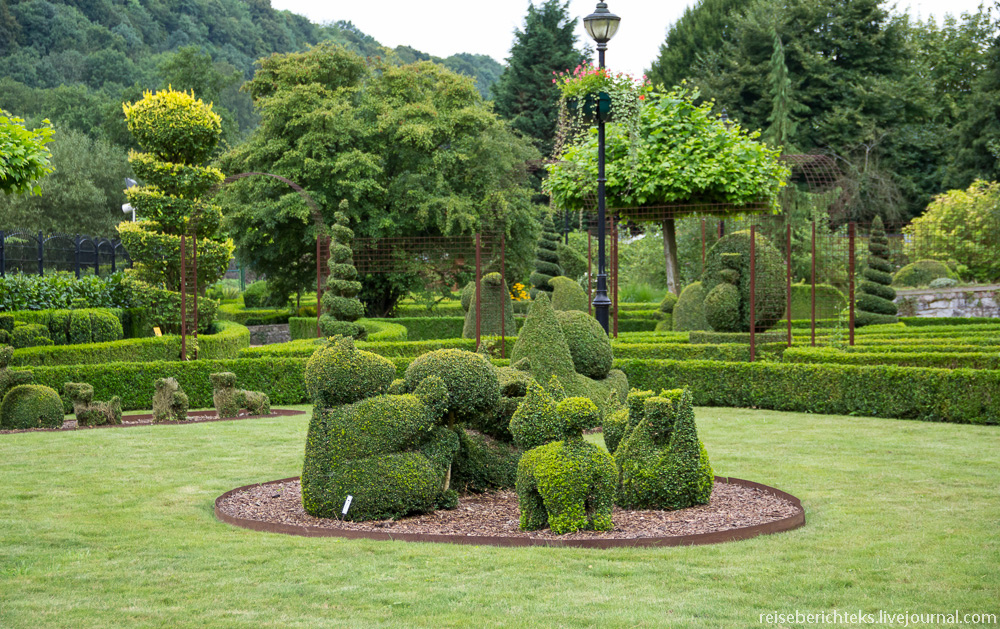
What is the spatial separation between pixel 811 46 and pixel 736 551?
130 ft

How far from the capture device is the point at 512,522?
6.50m

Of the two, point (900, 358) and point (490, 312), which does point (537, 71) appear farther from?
point (900, 358)

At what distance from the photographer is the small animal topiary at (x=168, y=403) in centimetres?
1231

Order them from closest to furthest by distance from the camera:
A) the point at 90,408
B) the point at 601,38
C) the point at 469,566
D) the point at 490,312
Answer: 1. the point at 469,566
2. the point at 90,408
3. the point at 601,38
4. the point at 490,312

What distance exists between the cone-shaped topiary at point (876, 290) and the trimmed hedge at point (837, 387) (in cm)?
856

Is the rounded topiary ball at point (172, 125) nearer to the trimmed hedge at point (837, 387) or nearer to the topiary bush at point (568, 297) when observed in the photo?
the topiary bush at point (568, 297)

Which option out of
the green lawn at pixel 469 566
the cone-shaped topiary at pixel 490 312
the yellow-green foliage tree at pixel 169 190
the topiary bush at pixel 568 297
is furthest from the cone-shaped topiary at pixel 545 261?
the green lawn at pixel 469 566

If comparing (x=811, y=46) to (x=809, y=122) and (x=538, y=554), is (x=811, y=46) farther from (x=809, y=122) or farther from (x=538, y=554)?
(x=538, y=554)

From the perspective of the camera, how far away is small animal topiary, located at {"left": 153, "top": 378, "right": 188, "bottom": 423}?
12312mm

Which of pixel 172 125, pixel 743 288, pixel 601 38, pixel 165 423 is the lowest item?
pixel 165 423

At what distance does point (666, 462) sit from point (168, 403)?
26.7ft

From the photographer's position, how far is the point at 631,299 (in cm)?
3045

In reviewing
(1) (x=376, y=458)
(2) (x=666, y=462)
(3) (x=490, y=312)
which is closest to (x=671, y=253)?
(3) (x=490, y=312)

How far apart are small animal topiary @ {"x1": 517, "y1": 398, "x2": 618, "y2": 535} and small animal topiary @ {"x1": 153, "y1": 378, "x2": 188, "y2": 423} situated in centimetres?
774
